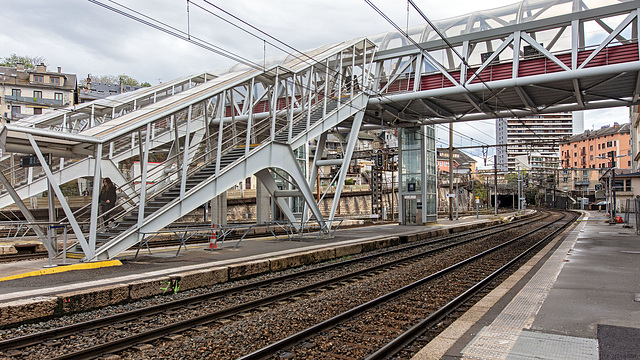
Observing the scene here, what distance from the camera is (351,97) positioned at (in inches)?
826

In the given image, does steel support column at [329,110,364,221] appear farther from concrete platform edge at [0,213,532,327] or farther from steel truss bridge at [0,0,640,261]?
concrete platform edge at [0,213,532,327]

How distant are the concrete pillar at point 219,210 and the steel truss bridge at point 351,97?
3.98m

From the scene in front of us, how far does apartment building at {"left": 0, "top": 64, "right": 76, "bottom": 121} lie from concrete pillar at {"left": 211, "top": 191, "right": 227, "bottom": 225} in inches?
1858

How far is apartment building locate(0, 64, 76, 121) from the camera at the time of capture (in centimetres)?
6216

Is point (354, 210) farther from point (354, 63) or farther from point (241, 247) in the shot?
point (241, 247)

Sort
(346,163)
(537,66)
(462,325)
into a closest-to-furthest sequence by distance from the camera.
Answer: (462,325)
(537,66)
(346,163)

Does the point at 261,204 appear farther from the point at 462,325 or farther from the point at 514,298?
the point at 462,325

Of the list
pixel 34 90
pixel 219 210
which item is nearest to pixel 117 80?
pixel 34 90

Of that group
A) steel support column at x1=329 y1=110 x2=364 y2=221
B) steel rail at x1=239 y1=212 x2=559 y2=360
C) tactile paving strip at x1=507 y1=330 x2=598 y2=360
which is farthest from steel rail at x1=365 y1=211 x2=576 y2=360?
steel support column at x1=329 y1=110 x2=364 y2=221

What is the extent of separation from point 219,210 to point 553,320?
21.2 meters

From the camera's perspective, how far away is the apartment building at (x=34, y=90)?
204 ft

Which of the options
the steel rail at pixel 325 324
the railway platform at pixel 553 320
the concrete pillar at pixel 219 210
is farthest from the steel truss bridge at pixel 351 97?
the railway platform at pixel 553 320

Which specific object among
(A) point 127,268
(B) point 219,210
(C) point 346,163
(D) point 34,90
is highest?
(D) point 34,90

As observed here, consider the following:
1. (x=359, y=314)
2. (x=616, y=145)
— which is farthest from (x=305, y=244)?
(x=616, y=145)
